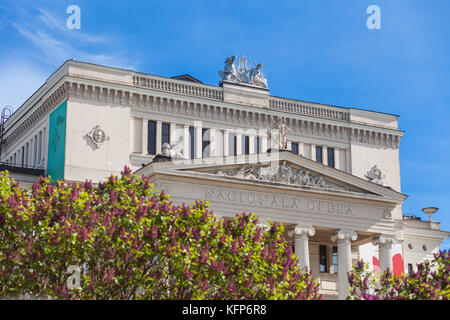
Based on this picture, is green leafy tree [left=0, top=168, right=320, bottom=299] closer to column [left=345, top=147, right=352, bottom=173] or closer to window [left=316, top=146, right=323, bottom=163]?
window [left=316, top=146, right=323, bottom=163]

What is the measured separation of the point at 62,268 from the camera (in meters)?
32.5

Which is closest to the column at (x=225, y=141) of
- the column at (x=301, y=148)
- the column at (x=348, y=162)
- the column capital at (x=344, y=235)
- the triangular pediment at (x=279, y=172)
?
the column at (x=301, y=148)

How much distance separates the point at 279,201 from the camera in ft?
170

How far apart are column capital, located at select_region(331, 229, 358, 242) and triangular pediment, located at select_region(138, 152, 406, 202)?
258cm

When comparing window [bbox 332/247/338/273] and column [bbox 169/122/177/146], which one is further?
column [bbox 169/122/177/146]

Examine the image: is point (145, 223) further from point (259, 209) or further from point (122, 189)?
point (259, 209)

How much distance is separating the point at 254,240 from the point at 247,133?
27.5 m

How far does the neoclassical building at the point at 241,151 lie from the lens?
51188 mm

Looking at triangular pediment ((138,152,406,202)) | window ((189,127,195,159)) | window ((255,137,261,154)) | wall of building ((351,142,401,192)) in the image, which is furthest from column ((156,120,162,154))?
wall of building ((351,142,401,192))

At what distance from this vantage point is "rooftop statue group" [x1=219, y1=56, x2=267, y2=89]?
64.2m

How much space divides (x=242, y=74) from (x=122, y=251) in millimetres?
34235

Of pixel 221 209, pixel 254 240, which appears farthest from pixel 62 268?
pixel 221 209

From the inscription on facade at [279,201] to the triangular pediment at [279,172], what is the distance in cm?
81
